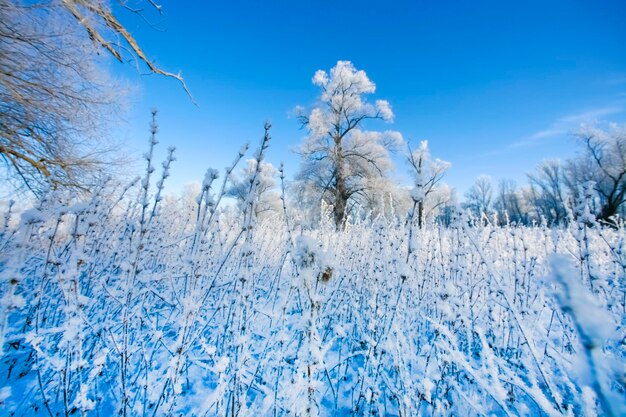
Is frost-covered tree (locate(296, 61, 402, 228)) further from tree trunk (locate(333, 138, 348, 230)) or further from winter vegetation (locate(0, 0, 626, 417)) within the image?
winter vegetation (locate(0, 0, 626, 417))

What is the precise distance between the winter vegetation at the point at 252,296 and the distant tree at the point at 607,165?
63.7 feet

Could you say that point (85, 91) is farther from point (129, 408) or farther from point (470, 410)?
point (470, 410)

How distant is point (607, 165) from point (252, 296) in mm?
27227

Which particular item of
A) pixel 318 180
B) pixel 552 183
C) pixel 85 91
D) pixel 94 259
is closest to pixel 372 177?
pixel 318 180

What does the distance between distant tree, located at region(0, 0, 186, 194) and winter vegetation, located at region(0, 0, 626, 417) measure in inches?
0.9

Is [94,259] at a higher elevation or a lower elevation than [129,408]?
higher

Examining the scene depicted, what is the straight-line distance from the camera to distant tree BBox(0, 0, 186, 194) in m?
3.85

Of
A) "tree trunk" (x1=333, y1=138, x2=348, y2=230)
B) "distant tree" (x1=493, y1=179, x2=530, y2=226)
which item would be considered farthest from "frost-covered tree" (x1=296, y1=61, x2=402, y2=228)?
"distant tree" (x1=493, y1=179, x2=530, y2=226)

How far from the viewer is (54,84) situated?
432 cm

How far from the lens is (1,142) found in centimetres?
430

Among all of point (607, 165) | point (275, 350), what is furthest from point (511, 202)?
point (275, 350)

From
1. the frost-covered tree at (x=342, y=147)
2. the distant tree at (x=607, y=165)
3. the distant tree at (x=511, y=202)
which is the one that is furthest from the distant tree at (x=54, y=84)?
the distant tree at (x=511, y=202)

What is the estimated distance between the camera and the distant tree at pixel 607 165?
18.3 m

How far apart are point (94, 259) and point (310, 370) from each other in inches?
103
